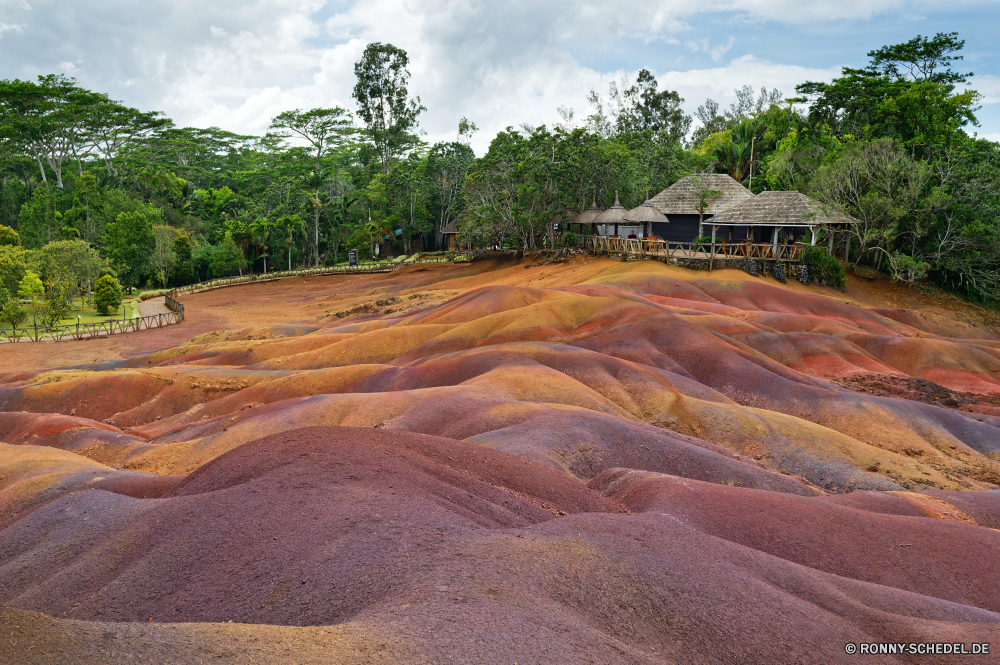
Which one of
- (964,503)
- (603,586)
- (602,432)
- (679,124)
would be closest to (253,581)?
(603,586)

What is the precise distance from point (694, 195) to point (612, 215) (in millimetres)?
6466

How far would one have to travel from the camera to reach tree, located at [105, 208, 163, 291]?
184 ft

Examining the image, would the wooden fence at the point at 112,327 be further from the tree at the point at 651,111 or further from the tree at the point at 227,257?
the tree at the point at 651,111

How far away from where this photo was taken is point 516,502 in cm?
1034

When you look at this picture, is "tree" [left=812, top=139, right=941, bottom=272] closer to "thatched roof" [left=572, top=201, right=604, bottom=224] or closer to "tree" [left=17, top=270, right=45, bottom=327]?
"thatched roof" [left=572, top=201, right=604, bottom=224]

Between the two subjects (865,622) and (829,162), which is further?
(829,162)

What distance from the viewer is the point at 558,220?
54500 mm

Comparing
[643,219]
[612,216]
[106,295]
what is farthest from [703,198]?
[106,295]

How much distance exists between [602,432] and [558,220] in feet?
134

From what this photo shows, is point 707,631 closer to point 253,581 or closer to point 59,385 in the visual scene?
point 253,581

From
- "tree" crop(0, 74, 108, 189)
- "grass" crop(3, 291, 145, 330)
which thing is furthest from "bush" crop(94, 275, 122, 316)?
"tree" crop(0, 74, 108, 189)

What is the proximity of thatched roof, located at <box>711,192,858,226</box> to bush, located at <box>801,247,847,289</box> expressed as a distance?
Result: 2213mm

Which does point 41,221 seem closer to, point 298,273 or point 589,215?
point 298,273

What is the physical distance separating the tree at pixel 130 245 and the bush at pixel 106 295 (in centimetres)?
975
